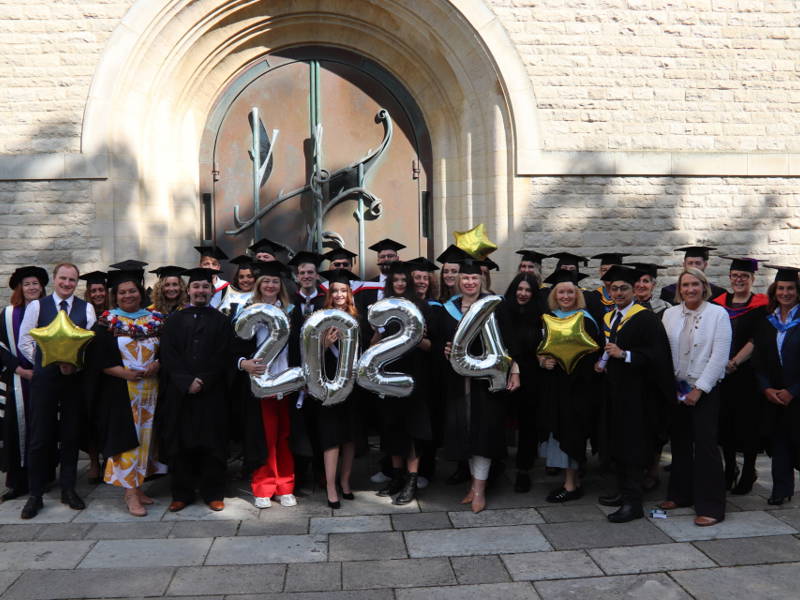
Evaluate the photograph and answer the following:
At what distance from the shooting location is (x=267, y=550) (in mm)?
4762

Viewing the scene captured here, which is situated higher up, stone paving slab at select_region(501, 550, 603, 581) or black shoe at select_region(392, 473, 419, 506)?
black shoe at select_region(392, 473, 419, 506)

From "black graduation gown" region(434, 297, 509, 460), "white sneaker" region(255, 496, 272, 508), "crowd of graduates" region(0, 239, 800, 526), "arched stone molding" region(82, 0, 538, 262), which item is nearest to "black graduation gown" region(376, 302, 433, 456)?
"crowd of graduates" region(0, 239, 800, 526)

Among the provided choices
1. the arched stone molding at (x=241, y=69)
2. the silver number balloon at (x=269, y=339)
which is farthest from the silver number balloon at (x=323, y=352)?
the arched stone molding at (x=241, y=69)

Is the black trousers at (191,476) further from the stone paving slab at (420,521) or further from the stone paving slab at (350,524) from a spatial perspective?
the stone paving slab at (420,521)

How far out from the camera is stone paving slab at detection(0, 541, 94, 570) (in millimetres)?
4527

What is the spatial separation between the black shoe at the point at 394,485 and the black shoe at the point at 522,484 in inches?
37.0

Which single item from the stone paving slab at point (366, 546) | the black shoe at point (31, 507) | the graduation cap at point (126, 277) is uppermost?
the graduation cap at point (126, 277)

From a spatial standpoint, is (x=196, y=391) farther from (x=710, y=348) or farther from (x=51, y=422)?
(x=710, y=348)

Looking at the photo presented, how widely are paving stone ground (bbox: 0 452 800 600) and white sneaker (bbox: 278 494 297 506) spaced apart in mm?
53

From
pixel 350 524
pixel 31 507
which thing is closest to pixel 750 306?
pixel 350 524

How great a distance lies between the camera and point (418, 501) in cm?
581

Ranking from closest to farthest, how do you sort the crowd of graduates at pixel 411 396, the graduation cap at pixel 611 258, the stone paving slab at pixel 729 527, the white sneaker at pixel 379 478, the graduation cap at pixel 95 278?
the stone paving slab at pixel 729 527 → the crowd of graduates at pixel 411 396 → the white sneaker at pixel 379 478 → the graduation cap at pixel 95 278 → the graduation cap at pixel 611 258

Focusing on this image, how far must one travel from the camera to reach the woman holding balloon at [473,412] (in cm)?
554

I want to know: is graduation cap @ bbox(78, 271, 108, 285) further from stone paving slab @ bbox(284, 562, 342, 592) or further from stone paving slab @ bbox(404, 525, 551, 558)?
stone paving slab @ bbox(404, 525, 551, 558)
